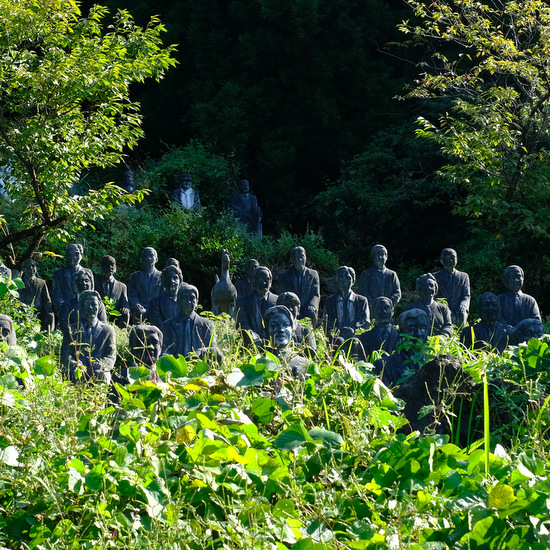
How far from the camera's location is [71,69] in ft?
29.9

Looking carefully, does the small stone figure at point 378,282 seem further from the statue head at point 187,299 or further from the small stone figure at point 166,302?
the statue head at point 187,299

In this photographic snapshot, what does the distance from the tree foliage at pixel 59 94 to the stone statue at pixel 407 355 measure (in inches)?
150

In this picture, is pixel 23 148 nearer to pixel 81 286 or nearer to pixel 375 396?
pixel 81 286

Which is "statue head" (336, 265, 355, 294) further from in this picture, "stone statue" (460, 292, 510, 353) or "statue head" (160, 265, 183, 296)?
"statue head" (160, 265, 183, 296)

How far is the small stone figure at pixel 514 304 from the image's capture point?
33.2ft

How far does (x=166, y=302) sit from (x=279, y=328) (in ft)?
8.98

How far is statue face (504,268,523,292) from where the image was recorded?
10.3m

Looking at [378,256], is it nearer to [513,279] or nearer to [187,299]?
[513,279]

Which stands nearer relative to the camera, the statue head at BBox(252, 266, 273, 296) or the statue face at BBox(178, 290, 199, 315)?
the statue face at BBox(178, 290, 199, 315)

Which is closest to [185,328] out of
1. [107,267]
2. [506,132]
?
[107,267]

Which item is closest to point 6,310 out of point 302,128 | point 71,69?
point 71,69

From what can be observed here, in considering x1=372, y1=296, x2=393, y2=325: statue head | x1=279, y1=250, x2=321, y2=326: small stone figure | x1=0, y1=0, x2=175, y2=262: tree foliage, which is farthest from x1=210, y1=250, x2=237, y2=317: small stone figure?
x1=372, y1=296, x2=393, y2=325: statue head

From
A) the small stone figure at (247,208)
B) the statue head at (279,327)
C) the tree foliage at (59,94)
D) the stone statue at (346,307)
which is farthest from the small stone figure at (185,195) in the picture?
the statue head at (279,327)

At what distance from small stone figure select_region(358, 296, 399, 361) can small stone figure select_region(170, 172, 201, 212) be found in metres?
10.5
